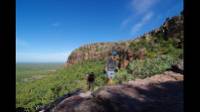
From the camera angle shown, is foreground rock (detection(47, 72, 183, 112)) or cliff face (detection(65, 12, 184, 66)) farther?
cliff face (detection(65, 12, 184, 66))

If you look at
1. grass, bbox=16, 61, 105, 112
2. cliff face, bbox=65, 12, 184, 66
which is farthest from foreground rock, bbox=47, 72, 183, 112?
cliff face, bbox=65, 12, 184, 66

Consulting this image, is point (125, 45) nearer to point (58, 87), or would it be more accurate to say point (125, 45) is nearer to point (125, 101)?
point (58, 87)

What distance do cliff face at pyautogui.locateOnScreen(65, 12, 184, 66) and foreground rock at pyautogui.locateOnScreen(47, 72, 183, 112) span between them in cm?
1203

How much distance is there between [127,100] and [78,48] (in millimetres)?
54255

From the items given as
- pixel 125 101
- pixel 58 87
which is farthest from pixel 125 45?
pixel 125 101

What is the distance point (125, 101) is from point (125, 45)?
2543cm

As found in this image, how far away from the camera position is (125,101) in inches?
213

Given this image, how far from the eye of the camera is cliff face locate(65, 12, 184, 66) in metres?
21.4

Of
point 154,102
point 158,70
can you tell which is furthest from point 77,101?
point 158,70

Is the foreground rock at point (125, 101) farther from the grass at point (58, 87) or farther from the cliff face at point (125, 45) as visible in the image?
the cliff face at point (125, 45)

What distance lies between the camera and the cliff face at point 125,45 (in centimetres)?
2143

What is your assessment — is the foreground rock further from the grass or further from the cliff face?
the cliff face
